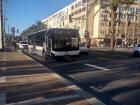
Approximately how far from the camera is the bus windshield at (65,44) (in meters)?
30.7

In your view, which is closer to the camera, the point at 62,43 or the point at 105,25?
the point at 62,43

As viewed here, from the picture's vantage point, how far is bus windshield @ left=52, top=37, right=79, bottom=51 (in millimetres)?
30703

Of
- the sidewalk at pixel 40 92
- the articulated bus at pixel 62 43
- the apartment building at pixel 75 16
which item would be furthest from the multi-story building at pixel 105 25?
the sidewalk at pixel 40 92

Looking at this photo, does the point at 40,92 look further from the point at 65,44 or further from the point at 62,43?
the point at 62,43

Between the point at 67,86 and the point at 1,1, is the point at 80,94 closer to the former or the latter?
the point at 67,86

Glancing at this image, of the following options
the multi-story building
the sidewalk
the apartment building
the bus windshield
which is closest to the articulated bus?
the bus windshield

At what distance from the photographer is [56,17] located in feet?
563

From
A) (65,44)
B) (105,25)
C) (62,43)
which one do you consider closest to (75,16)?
(105,25)

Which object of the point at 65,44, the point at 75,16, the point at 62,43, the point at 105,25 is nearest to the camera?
the point at 65,44

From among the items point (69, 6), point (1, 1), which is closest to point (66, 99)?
point (1, 1)

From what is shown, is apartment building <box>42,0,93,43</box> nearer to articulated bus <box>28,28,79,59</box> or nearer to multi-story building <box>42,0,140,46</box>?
multi-story building <box>42,0,140,46</box>

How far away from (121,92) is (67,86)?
2.11 metres

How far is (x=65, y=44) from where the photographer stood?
30828 millimetres

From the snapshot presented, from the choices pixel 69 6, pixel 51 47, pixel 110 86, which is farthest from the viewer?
pixel 69 6
